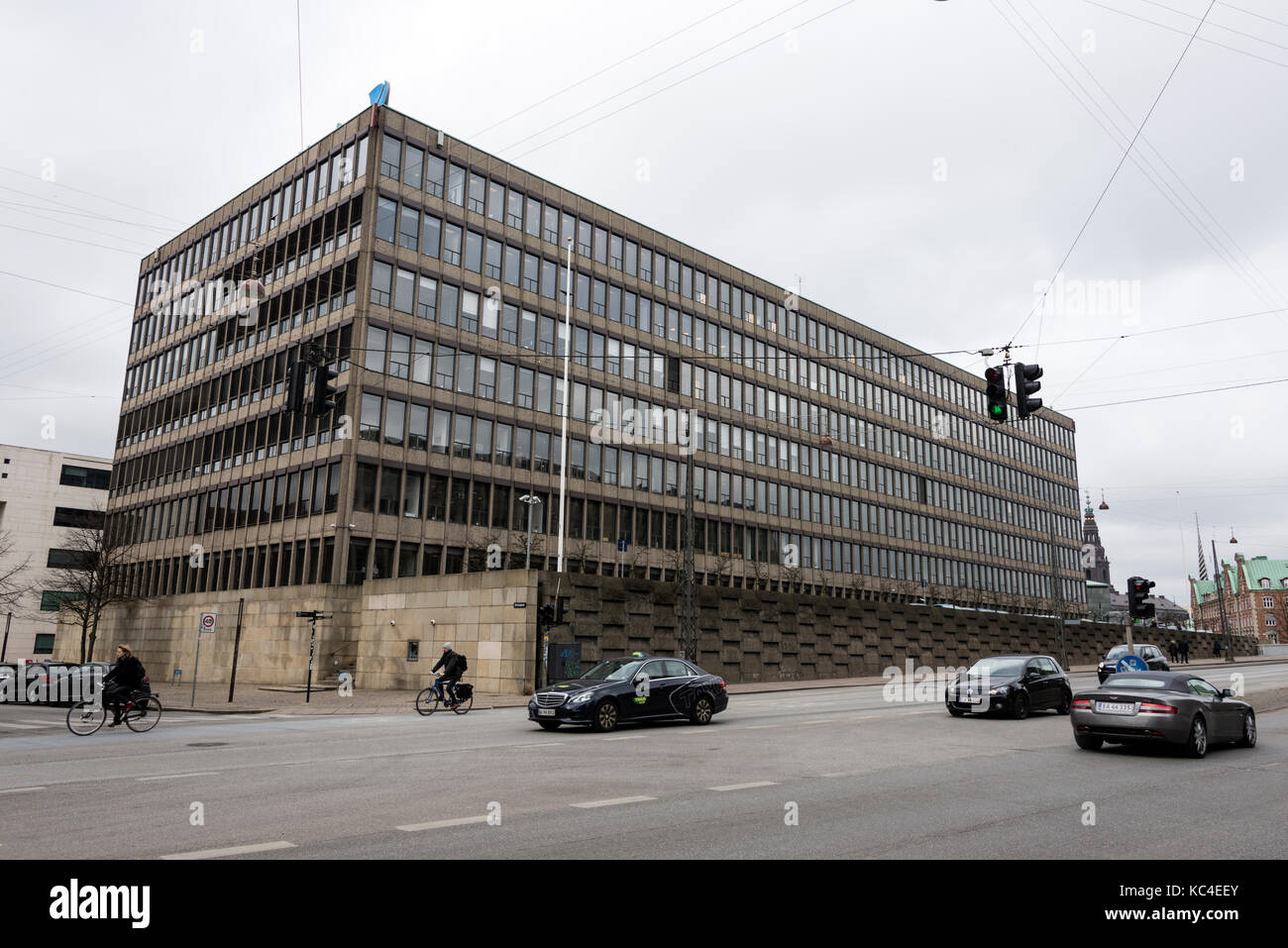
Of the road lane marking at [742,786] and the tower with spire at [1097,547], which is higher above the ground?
the tower with spire at [1097,547]

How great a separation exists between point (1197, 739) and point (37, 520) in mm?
91654

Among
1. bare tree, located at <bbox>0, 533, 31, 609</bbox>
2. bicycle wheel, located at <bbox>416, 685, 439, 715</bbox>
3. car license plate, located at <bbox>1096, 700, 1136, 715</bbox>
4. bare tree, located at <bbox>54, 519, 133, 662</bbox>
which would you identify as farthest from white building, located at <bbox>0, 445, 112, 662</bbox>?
car license plate, located at <bbox>1096, 700, 1136, 715</bbox>

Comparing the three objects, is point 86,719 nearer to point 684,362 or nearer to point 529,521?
point 529,521

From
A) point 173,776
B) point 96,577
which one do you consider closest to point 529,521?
point 96,577

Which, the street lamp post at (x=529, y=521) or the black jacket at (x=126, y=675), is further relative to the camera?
the street lamp post at (x=529, y=521)

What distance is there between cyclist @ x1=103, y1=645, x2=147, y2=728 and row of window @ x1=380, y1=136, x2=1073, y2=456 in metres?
29.8

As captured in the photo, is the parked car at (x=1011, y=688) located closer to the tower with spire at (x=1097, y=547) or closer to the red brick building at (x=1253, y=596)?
the red brick building at (x=1253, y=596)

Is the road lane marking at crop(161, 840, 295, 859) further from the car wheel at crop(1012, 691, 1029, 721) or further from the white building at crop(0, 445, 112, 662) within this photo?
the white building at crop(0, 445, 112, 662)

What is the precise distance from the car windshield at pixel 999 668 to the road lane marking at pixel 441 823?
52.8 feet

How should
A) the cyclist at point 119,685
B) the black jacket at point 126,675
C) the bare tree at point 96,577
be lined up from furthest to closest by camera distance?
the bare tree at point 96,577
the black jacket at point 126,675
the cyclist at point 119,685

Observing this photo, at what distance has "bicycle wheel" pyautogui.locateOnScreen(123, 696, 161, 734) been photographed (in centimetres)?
1848

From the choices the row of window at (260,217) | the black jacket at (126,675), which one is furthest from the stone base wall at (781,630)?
the row of window at (260,217)

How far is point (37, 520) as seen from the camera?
8038 cm

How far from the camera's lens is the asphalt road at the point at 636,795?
689 cm
